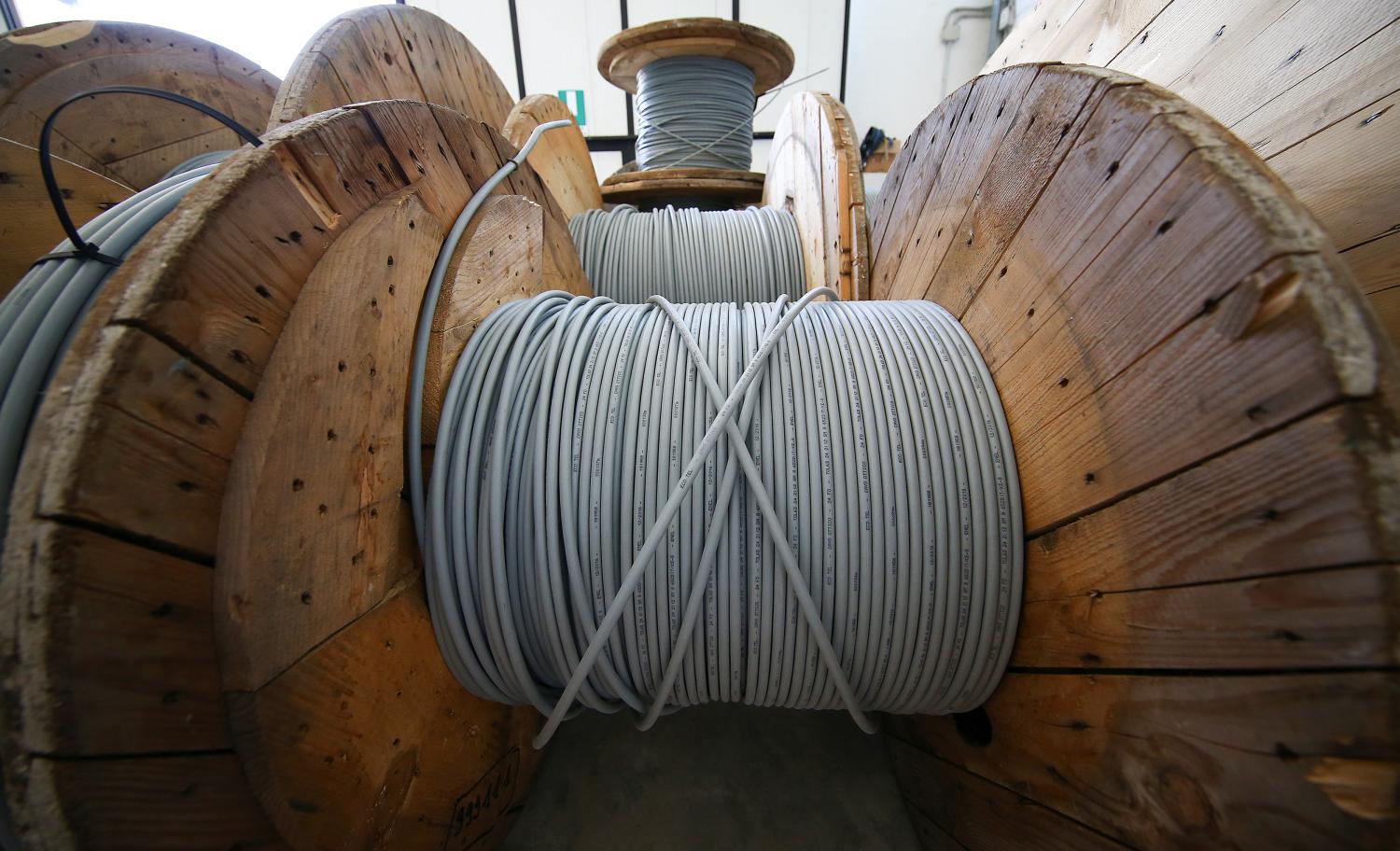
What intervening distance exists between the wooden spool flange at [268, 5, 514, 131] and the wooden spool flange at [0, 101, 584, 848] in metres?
0.61

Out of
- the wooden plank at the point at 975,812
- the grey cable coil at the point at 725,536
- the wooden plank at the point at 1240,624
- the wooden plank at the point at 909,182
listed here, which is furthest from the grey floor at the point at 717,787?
the wooden plank at the point at 909,182

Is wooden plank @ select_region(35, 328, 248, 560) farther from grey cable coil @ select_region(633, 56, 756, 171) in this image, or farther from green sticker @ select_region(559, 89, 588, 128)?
green sticker @ select_region(559, 89, 588, 128)

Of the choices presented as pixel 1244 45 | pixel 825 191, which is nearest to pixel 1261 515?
pixel 1244 45

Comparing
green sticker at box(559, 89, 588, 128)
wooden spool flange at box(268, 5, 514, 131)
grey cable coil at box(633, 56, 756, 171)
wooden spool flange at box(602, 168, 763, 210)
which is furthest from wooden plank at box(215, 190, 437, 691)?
green sticker at box(559, 89, 588, 128)

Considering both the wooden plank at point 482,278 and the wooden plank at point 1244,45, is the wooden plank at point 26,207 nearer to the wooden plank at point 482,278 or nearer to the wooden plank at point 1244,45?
the wooden plank at point 482,278

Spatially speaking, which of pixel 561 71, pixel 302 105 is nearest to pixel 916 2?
pixel 561 71

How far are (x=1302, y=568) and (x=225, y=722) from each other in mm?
1116

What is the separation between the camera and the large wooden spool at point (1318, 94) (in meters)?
0.94

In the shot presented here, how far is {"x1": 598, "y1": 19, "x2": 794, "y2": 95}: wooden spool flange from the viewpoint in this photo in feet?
9.73

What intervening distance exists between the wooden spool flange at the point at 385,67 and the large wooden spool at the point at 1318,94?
1.82 metres

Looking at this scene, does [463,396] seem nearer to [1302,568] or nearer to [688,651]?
[688,651]

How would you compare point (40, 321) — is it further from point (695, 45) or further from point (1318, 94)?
point (695, 45)

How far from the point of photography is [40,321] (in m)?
0.71

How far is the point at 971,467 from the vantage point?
3.15 ft
